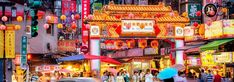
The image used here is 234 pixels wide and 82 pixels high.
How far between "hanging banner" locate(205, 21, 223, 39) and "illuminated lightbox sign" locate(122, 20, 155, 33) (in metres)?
4.34

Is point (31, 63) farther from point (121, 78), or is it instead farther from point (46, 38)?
point (121, 78)

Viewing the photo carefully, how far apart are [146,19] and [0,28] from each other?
9.11 metres

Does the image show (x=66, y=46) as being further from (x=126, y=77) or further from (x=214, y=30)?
(x=214, y=30)

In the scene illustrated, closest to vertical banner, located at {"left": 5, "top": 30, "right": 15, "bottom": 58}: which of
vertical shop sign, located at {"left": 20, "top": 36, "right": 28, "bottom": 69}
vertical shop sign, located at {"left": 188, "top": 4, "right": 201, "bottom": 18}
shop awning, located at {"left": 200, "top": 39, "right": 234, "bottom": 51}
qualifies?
vertical shop sign, located at {"left": 20, "top": 36, "right": 28, "bottom": 69}

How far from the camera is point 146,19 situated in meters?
34.9

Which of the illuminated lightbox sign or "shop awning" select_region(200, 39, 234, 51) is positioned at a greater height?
the illuminated lightbox sign

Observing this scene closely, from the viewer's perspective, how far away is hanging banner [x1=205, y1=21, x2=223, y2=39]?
29641 millimetres

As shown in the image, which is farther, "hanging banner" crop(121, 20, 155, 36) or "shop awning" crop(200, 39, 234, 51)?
"hanging banner" crop(121, 20, 155, 36)

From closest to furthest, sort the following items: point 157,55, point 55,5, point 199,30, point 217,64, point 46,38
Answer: point 217,64, point 199,30, point 157,55, point 46,38, point 55,5

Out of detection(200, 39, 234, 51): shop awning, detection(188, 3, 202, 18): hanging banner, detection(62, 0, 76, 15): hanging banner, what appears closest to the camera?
detection(200, 39, 234, 51): shop awning

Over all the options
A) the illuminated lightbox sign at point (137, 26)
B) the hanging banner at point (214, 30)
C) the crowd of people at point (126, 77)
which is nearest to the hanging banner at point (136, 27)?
the illuminated lightbox sign at point (137, 26)

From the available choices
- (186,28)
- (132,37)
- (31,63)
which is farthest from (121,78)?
(31,63)

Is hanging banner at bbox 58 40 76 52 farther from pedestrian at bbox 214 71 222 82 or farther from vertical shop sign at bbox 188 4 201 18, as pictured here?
pedestrian at bbox 214 71 222 82

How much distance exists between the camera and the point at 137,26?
34750 mm
